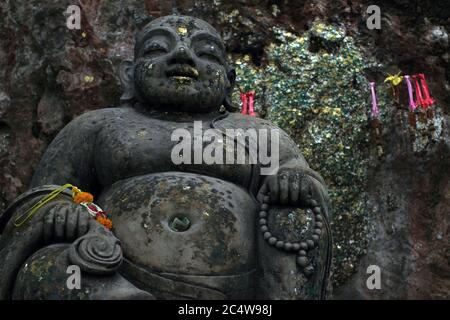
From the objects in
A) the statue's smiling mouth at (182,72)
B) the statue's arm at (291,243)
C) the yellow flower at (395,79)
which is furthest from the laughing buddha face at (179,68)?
the yellow flower at (395,79)

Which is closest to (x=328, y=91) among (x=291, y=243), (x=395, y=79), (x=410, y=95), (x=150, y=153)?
(x=395, y=79)

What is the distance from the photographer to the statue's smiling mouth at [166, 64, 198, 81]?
16.7 feet

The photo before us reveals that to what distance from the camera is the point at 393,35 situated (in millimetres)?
7035

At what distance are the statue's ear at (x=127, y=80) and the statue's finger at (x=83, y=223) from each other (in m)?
1.27

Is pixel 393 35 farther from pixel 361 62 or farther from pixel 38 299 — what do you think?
pixel 38 299

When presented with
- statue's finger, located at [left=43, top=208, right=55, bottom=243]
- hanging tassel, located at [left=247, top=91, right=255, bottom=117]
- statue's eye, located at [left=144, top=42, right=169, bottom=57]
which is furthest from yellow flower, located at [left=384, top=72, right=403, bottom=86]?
statue's finger, located at [left=43, top=208, right=55, bottom=243]

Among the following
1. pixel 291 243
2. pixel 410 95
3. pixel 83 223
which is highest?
pixel 410 95

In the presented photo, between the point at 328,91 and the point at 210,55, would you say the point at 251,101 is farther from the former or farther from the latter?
the point at 210,55

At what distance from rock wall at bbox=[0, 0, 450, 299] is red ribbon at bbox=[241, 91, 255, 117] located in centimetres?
13

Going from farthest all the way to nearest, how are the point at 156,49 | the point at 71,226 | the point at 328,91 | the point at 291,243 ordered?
the point at 328,91, the point at 156,49, the point at 291,243, the point at 71,226

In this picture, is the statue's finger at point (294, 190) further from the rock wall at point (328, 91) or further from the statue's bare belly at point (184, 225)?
the rock wall at point (328, 91)

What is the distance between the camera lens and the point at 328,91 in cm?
689

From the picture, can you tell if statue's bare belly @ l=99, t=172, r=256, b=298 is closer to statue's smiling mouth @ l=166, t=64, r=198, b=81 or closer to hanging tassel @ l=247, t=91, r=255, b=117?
statue's smiling mouth @ l=166, t=64, r=198, b=81

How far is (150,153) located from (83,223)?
2.48 ft
